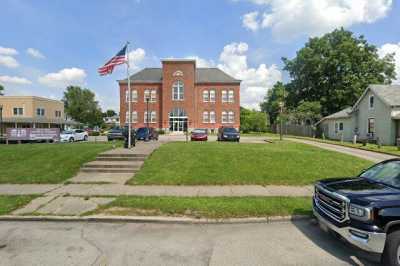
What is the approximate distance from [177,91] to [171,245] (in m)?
49.9

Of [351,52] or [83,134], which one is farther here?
[351,52]

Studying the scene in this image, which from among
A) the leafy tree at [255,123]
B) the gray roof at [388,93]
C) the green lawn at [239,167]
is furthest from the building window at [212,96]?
the green lawn at [239,167]

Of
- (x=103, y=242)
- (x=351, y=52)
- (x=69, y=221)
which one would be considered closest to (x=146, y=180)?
(x=69, y=221)

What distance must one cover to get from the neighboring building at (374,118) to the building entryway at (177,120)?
27.0 m

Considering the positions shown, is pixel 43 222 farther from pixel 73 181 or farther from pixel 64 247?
pixel 73 181

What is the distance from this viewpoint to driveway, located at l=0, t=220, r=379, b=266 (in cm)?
418

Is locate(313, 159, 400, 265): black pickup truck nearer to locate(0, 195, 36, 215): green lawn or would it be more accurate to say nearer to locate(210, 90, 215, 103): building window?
locate(0, 195, 36, 215): green lawn

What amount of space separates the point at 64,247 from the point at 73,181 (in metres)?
5.55

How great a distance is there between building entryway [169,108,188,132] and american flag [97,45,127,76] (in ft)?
128

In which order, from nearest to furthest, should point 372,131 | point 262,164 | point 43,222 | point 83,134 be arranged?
point 43,222, point 262,164, point 372,131, point 83,134

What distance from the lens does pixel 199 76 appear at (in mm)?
56094

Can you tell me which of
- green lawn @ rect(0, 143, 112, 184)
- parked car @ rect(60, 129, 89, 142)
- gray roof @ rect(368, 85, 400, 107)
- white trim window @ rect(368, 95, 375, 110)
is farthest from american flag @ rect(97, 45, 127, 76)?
white trim window @ rect(368, 95, 375, 110)

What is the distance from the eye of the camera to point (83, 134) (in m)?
34.0

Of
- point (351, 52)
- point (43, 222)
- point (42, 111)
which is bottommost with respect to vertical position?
point (43, 222)
